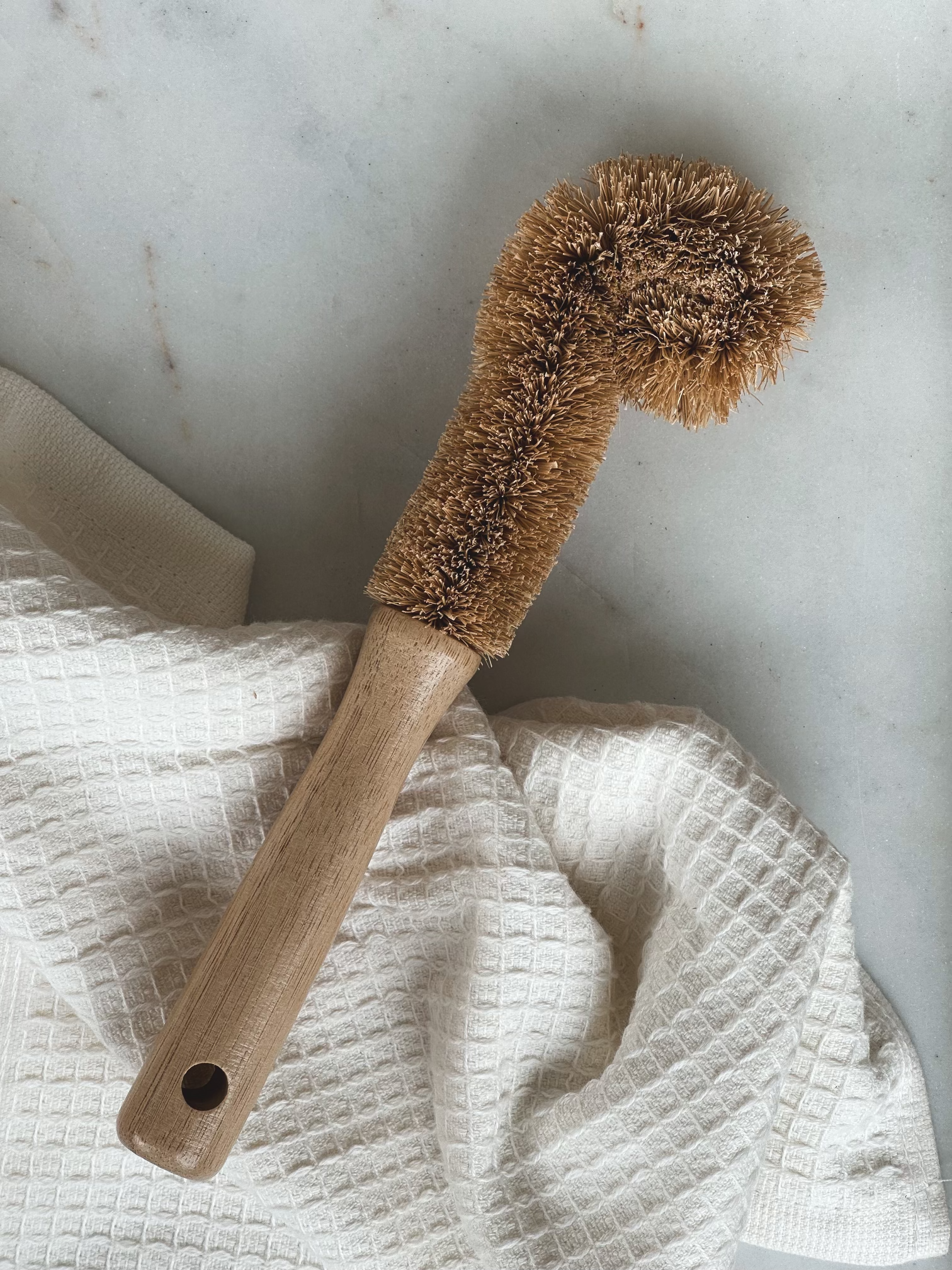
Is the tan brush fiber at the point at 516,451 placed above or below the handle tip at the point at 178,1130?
above

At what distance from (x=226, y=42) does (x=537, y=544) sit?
1.33ft

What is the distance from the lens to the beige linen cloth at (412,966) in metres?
0.52

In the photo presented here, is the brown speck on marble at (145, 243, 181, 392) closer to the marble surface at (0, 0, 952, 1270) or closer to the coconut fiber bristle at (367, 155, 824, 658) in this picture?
the marble surface at (0, 0, 952, 1270)

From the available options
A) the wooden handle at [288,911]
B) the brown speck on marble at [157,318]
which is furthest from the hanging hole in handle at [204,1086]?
the brown speck on marble at [157,318]

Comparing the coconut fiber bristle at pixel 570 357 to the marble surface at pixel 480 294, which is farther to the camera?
the marble surface at pixel 480 294

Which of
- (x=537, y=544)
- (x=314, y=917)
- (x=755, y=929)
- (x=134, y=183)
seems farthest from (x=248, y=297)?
(x=755, y=929)

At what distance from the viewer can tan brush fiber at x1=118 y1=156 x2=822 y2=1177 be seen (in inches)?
18.5

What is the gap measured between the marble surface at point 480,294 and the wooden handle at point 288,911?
0.48ft

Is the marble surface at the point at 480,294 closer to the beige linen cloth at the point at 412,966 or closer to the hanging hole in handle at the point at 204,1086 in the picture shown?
the beige linen cloth at the point at 412,966

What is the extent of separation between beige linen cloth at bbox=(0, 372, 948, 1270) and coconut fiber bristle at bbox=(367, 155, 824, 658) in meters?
0.10

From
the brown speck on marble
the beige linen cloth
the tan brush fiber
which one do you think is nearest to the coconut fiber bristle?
the tan brush fiber

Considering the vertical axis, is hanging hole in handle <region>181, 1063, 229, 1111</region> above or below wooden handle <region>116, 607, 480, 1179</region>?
below

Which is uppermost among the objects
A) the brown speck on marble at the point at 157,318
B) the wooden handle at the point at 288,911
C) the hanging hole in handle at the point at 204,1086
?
the brown speck on marble at the point at 157,318

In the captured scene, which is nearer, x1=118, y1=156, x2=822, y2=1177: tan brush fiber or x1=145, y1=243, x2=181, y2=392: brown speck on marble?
x1=118, y1=156, x2=822, y2=1177: tan brush fiber
